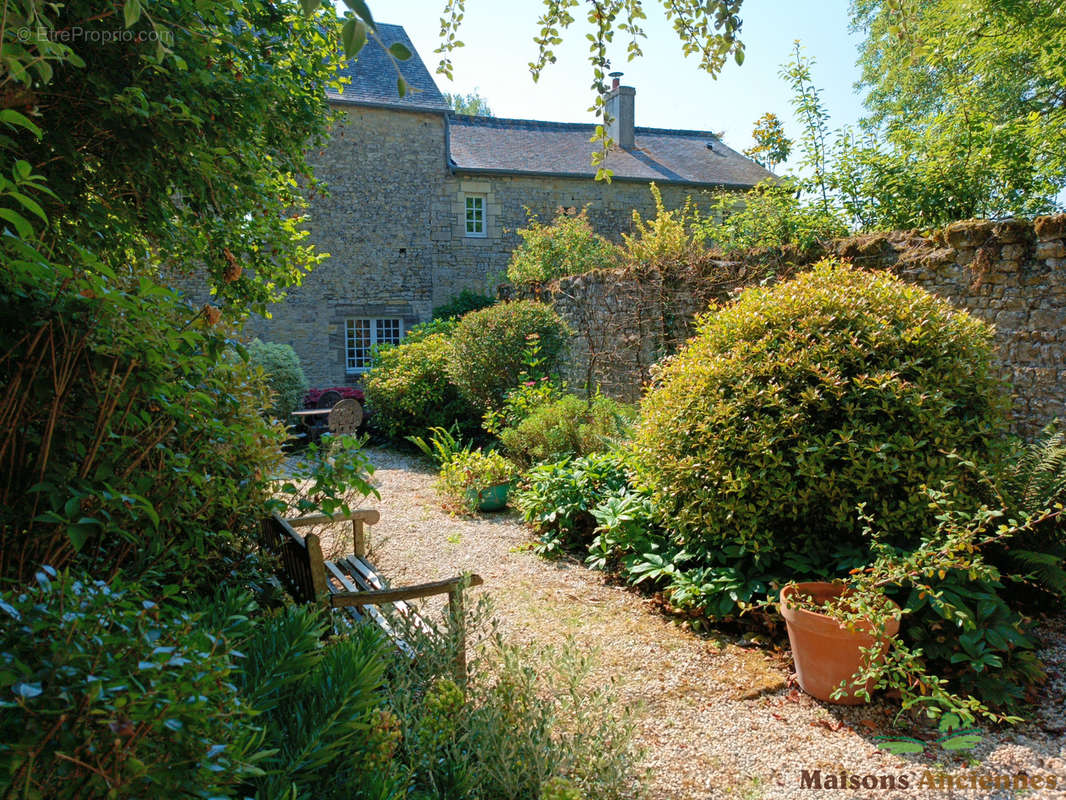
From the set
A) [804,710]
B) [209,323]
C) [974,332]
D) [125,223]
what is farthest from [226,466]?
[974,332]

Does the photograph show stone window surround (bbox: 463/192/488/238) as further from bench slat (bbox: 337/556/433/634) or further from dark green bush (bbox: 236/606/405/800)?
dark green bush (bbox: 236/606/405/800)

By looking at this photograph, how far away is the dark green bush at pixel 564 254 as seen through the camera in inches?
481

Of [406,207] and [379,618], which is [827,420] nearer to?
[379,618]

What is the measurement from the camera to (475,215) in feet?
53.7

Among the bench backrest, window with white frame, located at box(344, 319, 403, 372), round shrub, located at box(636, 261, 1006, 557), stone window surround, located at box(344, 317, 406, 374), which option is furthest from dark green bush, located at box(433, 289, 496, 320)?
the bench backrest

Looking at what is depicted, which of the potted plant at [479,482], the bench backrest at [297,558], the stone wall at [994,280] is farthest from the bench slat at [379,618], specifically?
the stone wall at [994,280]

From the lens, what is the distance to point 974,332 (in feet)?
12.9

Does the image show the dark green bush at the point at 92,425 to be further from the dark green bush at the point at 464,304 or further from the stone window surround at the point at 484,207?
the stone window surround at the point at 484,207

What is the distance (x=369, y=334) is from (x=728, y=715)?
1392 cm

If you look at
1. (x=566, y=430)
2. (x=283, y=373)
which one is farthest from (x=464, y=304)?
(x=566, y=430)

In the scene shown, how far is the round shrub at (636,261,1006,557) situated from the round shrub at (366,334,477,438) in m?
6.05

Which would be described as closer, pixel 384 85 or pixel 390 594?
pixel 390 594

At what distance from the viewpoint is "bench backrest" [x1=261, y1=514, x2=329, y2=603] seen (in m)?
2.92

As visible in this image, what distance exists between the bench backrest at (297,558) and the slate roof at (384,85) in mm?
13488
